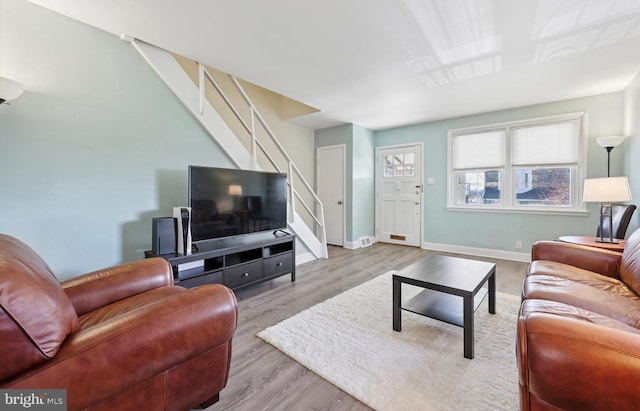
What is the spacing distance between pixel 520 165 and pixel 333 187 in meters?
3.06

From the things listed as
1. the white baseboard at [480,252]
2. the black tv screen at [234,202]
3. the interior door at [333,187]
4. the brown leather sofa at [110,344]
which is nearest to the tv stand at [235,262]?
the black tv screen at [234,202]

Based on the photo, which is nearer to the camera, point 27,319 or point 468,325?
point 27,319

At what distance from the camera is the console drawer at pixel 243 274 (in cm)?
264

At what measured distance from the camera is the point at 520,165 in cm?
413

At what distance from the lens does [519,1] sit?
1.88 meters

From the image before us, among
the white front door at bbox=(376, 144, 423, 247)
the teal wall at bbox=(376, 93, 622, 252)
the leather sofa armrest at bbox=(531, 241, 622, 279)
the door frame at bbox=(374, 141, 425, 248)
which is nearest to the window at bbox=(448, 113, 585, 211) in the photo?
the teal wall at bbox=(376, 93, 622, 252)

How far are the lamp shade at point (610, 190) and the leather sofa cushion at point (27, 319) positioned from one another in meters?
3.71

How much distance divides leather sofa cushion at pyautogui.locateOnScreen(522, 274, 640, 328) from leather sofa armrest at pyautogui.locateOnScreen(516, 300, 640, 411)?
1.94ft

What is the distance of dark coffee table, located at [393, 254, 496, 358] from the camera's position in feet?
5.63

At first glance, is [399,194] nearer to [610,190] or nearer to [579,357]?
[610,190]

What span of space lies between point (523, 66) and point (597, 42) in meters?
0.54

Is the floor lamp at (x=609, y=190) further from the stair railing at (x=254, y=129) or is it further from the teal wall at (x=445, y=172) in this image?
the stair railing at (x=254, y=129)

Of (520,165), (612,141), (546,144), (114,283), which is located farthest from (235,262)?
(546,144)

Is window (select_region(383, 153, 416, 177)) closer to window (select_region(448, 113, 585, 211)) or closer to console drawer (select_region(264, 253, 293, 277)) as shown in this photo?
window (select_region(448, 113, 585, 211))
